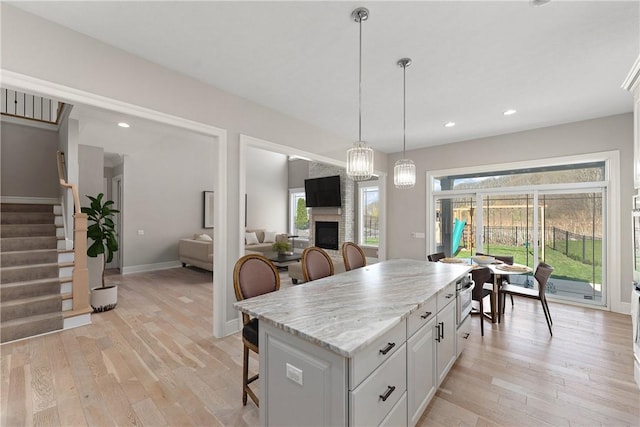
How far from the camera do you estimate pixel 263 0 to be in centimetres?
184

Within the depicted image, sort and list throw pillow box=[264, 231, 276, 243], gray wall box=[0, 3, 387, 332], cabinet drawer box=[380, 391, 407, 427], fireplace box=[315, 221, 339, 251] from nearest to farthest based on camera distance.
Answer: cabinet drawer box=[380, 391, 407, 427]
gray wall box=[0, 3, 387, 332]
fireplace box=[315, 221, 339, 251]
throw pillow box=[264, 231, 276, 243]

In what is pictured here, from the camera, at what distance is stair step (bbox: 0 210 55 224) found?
4.34 meters

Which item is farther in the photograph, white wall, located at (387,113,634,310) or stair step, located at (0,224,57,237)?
stair step, located at (0,224,57,237)

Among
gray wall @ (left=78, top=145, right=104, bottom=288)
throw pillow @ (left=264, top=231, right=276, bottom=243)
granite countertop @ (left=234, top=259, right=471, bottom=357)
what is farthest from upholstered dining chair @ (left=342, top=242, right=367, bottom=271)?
throw pillow @ (left=264, top=231, right=276, bottom=243)

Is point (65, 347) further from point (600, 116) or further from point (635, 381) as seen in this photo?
point (600, 116)

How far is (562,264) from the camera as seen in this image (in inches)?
173

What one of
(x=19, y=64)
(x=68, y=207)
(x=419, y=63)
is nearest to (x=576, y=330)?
(x=419, y=63)

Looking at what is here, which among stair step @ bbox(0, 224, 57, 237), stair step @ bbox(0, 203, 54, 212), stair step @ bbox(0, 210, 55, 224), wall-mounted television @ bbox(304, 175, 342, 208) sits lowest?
stair step @ bbox(0, 224, 57, 237)

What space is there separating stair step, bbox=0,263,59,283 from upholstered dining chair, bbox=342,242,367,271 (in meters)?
3.80

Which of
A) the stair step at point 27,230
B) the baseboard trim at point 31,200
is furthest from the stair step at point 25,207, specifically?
the stair step at point 27,230

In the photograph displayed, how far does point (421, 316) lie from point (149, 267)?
22.6 feet

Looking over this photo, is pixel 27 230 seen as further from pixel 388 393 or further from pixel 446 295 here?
pixel 446 295

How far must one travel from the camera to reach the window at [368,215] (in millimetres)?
7578

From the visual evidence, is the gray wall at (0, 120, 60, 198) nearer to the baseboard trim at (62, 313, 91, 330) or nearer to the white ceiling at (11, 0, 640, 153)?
the baseboard trim at (62, 313, 91, 330)
